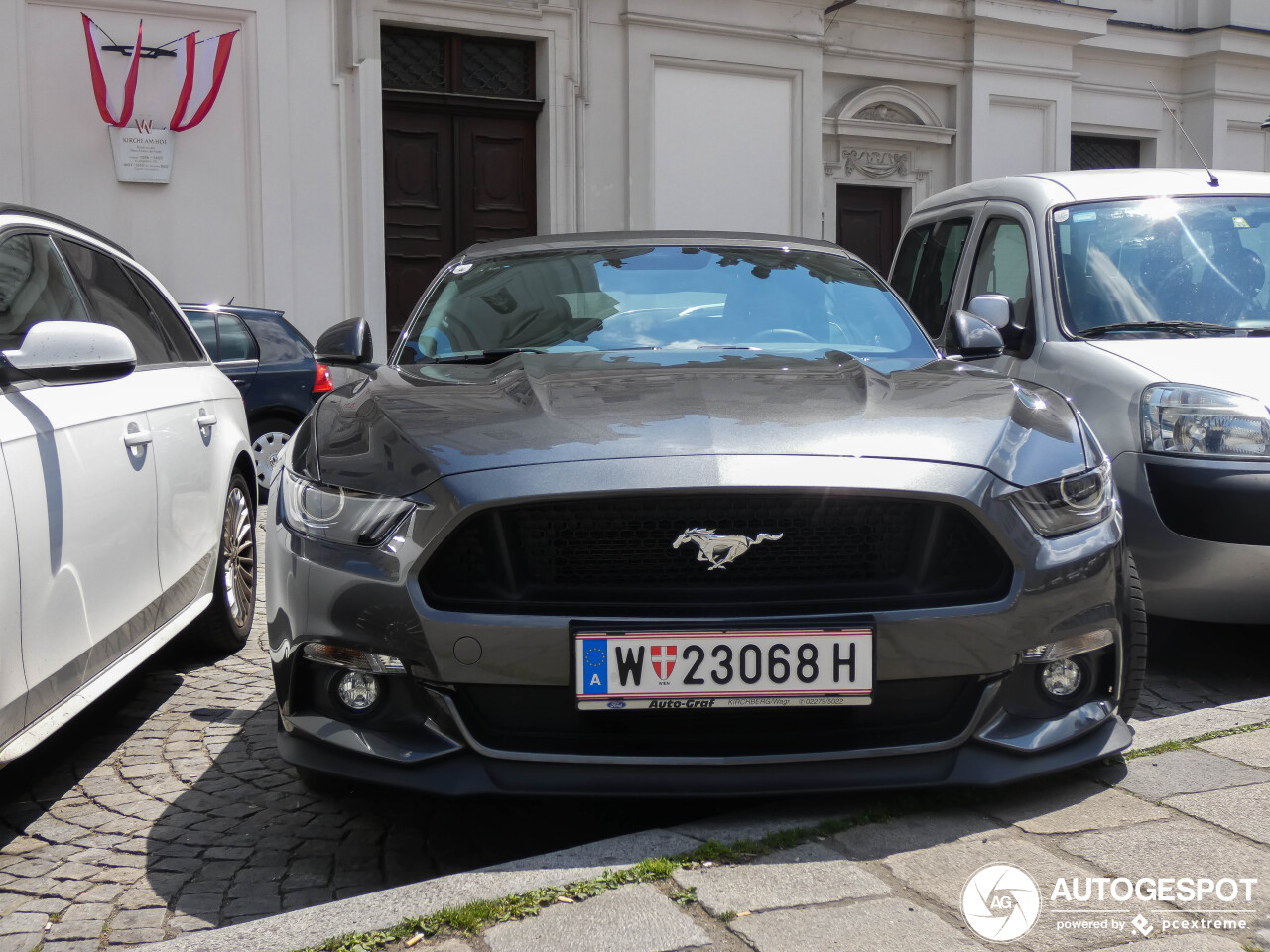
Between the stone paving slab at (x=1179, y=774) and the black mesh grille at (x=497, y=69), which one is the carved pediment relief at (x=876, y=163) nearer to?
the black mesh grille at (x=497, y=69)

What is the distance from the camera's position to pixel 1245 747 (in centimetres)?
328

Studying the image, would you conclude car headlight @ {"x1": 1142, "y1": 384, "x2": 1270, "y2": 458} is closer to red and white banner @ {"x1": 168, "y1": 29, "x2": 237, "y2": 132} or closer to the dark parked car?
the dark parked car

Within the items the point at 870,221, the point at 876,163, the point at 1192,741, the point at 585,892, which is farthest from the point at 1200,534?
the point at 870,221

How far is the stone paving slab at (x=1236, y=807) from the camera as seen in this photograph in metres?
2.71

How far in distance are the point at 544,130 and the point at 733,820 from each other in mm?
13016

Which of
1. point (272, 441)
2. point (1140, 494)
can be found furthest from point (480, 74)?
point (1140, 494)

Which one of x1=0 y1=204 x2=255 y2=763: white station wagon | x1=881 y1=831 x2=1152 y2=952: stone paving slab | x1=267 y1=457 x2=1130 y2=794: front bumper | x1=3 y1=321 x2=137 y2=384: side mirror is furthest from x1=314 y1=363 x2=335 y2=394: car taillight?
x1=881 y1=831 x2=1152 y2=952: stone paving slab

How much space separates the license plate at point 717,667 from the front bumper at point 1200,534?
6.28 feet

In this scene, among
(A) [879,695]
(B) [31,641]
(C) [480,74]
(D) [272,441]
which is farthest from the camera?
(C) [480,74]

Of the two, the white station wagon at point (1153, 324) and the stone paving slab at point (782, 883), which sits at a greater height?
the white station wagon at point (1153, 324)

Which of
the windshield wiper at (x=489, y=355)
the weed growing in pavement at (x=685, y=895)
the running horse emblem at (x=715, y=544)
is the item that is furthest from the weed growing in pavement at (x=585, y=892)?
the windshield wiper at (x=489, y=355)

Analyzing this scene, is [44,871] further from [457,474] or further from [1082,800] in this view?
[1082,800]

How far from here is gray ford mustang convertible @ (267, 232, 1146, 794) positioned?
8.63 feet

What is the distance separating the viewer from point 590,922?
7.45ft
